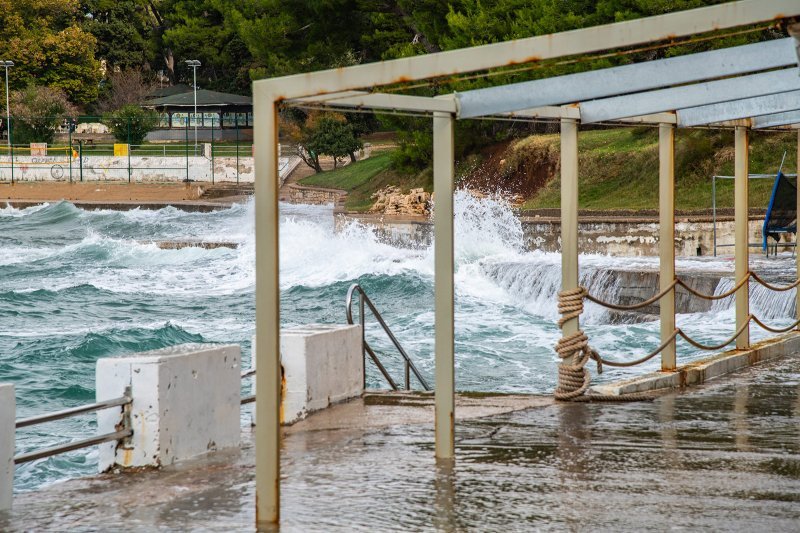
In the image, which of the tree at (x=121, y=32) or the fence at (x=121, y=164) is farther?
the tree at (x=121, y=32)

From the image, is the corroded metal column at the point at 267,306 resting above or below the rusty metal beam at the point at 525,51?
below

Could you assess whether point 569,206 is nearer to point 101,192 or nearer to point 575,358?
point 575,358

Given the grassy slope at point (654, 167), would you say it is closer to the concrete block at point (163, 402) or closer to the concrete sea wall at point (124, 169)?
the concrete block at point (163, 402)

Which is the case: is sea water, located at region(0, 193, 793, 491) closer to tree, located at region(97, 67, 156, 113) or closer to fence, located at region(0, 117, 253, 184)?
fence, located at region(0, 117, 253, 184)

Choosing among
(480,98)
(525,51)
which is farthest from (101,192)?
(525,51)

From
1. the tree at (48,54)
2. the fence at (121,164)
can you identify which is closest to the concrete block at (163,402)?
the fence at (121,164)

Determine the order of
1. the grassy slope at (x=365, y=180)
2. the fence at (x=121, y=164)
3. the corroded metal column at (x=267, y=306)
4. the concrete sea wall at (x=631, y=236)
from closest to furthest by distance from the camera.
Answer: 1. the corroded metal column at (x=267, y=306)
2. the concrete sea wall at (x=631, y=236)
3. the grassy slope at (x=365, y=180)
4. the fence at (x=121, y=164)

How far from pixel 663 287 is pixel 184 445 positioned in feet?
14.2

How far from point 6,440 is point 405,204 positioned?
3461 centimetres

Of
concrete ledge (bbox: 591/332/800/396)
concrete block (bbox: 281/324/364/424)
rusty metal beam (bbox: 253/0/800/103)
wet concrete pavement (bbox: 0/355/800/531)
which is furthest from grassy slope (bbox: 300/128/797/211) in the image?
rusty metal beam (bbox: 253/0/800/103)

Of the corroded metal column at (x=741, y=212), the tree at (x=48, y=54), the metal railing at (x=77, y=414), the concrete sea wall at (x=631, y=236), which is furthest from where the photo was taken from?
the tree at (x=48, y=54)

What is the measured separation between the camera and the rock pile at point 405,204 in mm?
39875

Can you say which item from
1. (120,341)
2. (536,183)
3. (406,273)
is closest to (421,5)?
(536,183)

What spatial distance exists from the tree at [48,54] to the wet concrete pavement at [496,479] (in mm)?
68138
